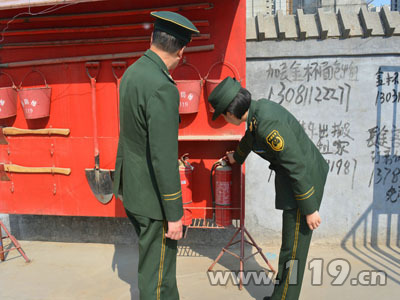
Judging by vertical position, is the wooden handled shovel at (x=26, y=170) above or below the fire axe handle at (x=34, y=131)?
below

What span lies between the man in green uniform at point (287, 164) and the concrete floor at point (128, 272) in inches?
28.5

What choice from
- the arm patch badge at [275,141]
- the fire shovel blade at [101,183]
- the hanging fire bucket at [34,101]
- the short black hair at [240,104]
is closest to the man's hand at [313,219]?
the arm patch badge at [275,141]

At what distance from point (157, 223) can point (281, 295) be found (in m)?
1.23

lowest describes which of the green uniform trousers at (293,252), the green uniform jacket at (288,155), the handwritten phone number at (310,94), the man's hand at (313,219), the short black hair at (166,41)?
the green uniform trousers at (293,252)

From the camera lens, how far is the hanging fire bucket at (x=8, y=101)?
11.6 feet

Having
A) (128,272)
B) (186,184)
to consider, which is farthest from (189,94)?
(128,272)

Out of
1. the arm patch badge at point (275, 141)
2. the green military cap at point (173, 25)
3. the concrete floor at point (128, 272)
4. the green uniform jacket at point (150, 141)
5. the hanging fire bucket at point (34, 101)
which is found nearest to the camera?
the green uniform jacket at point (150, 141)

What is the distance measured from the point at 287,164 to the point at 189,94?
1.42 meters

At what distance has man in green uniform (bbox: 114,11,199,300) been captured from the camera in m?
1.75

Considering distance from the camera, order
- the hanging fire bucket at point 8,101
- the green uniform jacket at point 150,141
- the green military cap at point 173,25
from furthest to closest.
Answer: the hanging fire bucket at point 8,101 < the green military cap at point 173,25 < the green uniform jacket at point 150,141

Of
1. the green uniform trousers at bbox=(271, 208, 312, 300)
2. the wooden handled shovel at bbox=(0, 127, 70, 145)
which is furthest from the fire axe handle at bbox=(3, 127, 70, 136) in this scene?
the green uniform trousers at bbox=(271, 208, 312, 300)

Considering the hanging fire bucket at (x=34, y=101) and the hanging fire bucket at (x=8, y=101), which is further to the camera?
the hanging fire bucket at (x=8, y=101)

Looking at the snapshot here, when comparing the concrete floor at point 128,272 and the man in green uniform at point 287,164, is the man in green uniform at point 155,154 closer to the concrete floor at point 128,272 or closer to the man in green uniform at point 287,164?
the man in green uniform at point 287,164

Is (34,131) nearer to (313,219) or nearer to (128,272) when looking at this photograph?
(128,272)
